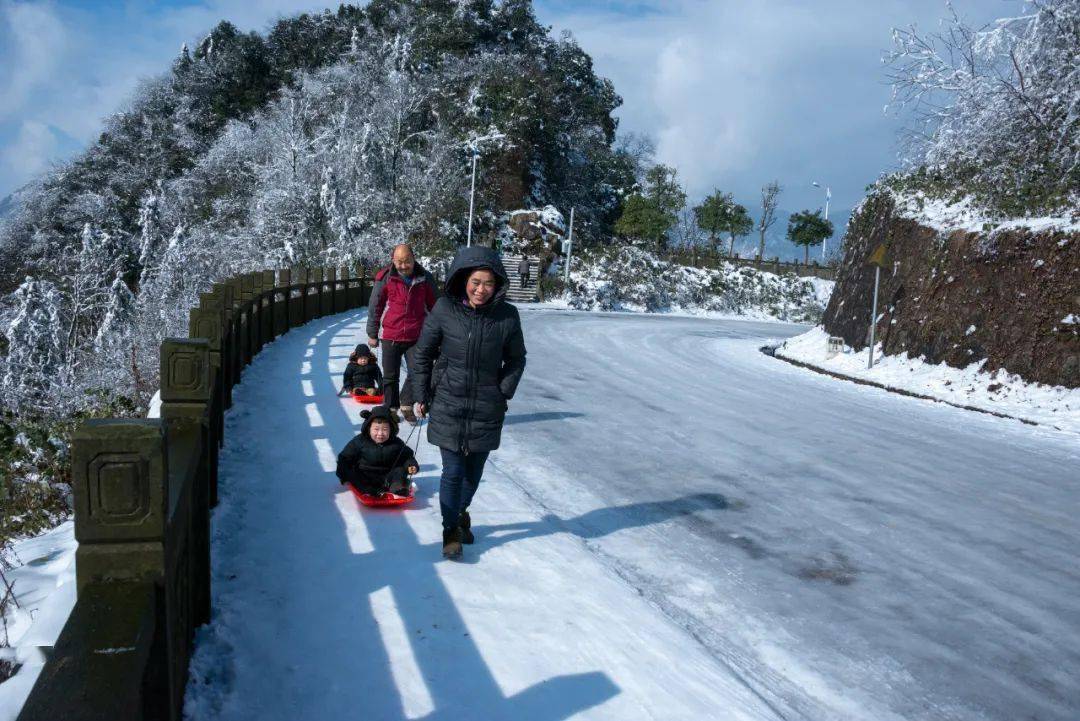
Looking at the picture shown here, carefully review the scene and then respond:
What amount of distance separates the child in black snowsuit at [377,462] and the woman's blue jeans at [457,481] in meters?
0.91

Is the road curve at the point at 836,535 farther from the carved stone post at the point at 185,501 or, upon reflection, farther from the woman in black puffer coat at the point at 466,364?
the carved stone post at the point at 185,501

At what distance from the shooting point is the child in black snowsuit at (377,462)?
5.52m

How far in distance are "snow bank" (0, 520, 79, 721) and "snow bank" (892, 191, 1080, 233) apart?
15.9 metres

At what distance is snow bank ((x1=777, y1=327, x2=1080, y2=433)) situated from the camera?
12023 millimetres

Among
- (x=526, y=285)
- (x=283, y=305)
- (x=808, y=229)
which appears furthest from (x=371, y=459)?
(x=808, y=229)

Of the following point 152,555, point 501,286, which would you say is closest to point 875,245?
point 501,286

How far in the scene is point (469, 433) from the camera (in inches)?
177

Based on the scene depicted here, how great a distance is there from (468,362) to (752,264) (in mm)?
53373

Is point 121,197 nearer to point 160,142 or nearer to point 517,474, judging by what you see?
point 160,142

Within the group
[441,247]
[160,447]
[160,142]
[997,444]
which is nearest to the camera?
[160,447]

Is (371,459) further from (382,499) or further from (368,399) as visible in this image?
(368,399)

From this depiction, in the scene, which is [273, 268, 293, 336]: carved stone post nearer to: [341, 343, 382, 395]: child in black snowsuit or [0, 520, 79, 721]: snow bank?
[341, 343, 382, 395]: child in black snowsuit

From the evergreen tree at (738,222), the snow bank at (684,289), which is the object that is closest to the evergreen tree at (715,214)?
the evergreen tree at (738,222)

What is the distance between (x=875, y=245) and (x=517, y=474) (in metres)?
16.9
